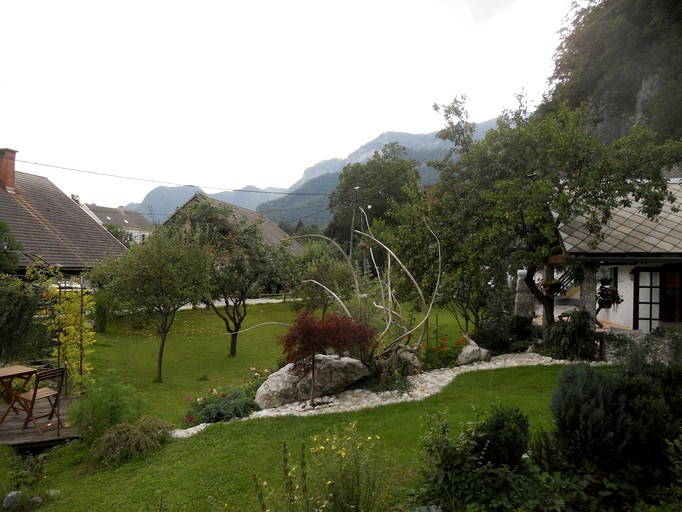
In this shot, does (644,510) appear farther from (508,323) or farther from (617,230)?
(508,323)

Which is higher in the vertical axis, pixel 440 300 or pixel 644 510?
pixel 440 300

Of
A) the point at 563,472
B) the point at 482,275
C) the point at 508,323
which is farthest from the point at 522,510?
the point at 508,323

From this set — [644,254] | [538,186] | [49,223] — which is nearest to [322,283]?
[538,186]

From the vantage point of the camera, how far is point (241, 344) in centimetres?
1617

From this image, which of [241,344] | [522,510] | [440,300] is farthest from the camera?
[241,344]

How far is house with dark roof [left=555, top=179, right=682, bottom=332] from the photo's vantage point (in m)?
9.17

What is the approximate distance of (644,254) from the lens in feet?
29.9

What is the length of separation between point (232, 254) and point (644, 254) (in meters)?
11.5

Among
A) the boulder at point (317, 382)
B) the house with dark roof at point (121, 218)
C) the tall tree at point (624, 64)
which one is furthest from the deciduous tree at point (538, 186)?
the house with dark roof at point (121, 218)

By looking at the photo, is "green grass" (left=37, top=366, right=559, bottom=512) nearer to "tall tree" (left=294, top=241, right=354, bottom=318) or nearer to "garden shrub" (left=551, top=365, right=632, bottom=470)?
"garden shrub" (left=551, top=365, right=632, bottom=470)

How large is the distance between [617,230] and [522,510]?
8941mm

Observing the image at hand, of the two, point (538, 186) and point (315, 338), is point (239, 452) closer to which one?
point (315, 338)

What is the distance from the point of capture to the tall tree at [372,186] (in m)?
38.8

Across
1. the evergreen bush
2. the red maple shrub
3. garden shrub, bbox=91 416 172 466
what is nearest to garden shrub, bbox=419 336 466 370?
the evergreen bush
